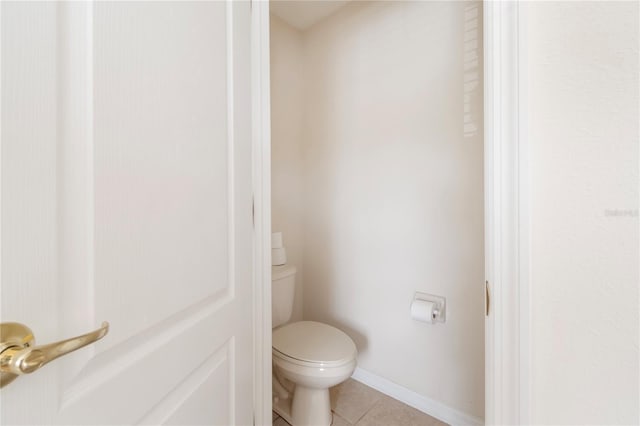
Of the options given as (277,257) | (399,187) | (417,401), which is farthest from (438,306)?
(277,257)

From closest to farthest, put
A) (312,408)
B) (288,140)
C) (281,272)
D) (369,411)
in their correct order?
(312,408) → (369,411) → (281,272) → (288,140)

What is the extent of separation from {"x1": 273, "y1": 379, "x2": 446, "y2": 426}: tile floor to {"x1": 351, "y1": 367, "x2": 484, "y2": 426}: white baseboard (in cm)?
2

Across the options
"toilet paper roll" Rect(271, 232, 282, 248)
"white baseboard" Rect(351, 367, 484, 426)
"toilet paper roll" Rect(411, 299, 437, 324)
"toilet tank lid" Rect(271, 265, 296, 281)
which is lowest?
"white baseboard" Rect(351, 367, 484, 426)

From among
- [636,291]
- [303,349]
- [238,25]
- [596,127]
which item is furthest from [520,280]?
[303,349]

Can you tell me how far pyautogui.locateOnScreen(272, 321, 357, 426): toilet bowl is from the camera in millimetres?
1325

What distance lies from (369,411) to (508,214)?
148 cm

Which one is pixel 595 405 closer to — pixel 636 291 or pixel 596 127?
pixel 636 291

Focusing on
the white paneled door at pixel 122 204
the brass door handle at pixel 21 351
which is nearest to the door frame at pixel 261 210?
the white paneled door at pixel 122 204

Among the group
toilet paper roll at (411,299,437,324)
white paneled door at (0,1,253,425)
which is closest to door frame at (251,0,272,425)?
white paneled door at (0,1,253,425)

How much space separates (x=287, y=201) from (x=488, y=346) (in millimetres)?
1534

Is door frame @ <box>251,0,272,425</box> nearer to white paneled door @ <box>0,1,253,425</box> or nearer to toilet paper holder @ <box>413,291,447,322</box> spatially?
white paneled door @ <box>0,1,253,425</box>

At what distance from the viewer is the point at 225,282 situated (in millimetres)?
793

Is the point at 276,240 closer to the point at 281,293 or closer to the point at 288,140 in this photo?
the point at 281,293

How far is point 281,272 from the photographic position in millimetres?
1683
